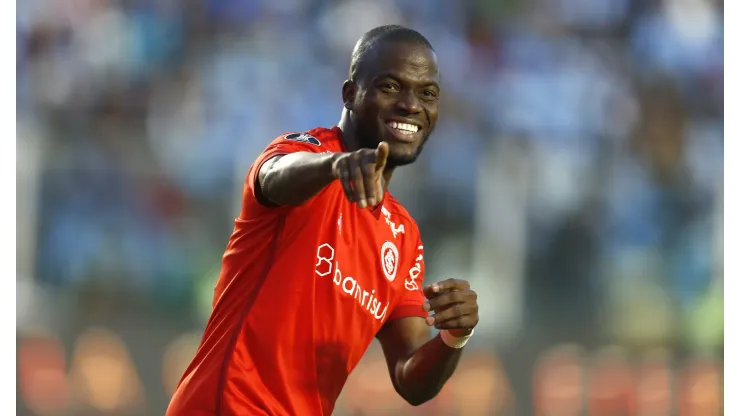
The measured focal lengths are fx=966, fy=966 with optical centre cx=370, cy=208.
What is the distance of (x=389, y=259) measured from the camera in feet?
13.7

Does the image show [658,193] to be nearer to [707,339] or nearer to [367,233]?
[707,339]

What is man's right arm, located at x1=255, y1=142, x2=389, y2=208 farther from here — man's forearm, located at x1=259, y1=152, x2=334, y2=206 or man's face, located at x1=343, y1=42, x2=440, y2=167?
man's face, located at x1=343, y1=42, x2=440, y2=167

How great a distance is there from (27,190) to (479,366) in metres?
4.90

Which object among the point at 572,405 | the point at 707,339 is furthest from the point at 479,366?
the point at 707,339

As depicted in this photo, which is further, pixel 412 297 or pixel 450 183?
pixel 450 183

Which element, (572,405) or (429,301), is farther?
(572,405)

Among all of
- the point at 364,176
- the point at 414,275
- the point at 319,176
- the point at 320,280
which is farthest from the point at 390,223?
the point at 364,176

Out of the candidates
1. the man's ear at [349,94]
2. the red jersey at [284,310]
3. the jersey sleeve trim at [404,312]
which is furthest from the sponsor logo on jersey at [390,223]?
the man's ear at [349,94]

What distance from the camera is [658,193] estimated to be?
11.4 meters

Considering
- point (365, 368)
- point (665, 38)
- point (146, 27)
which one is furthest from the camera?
point (665, 38)

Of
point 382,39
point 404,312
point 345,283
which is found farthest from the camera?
point 404,312

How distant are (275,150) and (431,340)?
1158 mm

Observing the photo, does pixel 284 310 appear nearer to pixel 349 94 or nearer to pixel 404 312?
pixel 404 312

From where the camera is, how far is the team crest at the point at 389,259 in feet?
13.5
